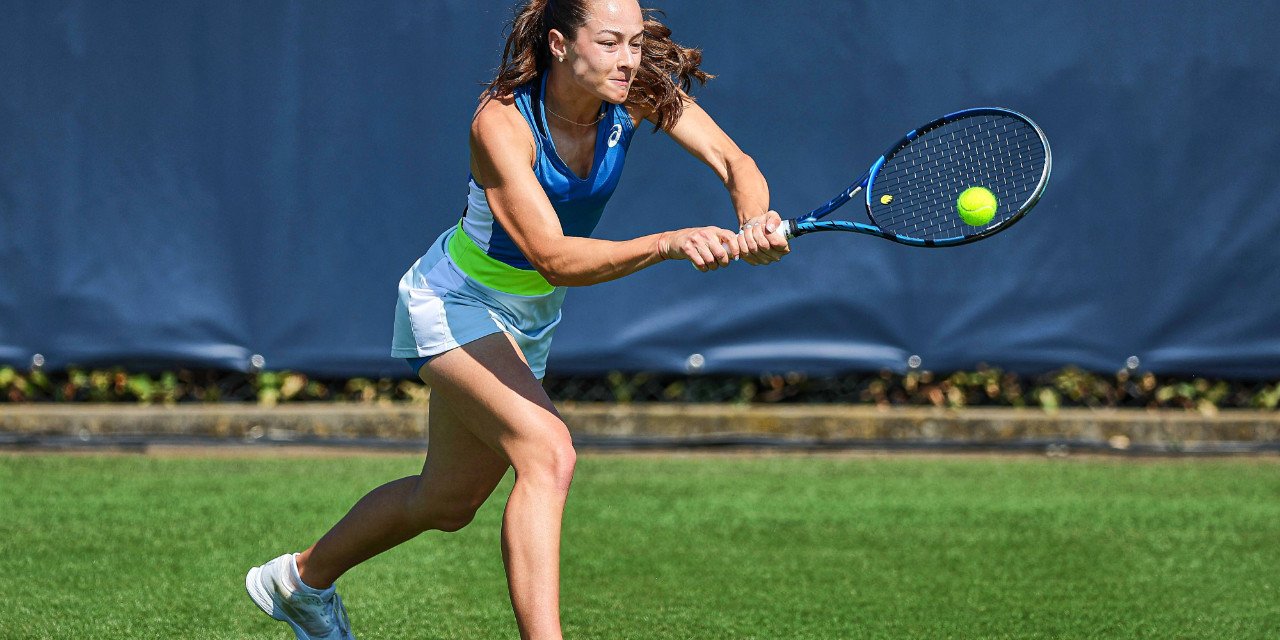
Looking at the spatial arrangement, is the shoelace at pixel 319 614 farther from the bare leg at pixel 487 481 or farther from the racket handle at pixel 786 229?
the racket handle at pixel 786 229

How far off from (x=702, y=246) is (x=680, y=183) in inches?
120

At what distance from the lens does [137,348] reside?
5.84 meters

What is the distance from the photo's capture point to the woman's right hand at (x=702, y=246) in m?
2.66

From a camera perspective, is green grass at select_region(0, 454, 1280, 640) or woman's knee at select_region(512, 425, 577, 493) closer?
woman's knee at select_region(512, 425, 577, 493)

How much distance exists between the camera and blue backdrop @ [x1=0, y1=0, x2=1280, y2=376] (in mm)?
5586

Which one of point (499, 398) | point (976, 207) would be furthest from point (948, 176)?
point (499, 398)

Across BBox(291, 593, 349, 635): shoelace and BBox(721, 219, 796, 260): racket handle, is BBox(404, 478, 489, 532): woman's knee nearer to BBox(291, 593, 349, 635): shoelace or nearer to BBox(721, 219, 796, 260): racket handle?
BBox(291, 593, 349, 635): shoelace

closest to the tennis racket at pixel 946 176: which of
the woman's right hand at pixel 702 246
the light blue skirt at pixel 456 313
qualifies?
the woman's right hand at pixel 702 246

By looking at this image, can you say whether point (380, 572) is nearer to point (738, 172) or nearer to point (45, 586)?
point (45, 586)

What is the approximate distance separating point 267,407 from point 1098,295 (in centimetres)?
325

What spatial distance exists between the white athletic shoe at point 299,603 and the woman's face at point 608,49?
1286 mm

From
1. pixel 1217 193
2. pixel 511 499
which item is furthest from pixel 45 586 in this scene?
pixel 1217 193

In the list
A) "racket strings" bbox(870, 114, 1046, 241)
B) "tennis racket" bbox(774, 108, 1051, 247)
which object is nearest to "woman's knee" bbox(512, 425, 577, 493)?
"tennis racket" bbox(774, 108, 1051, 247)

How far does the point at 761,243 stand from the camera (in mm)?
2750
